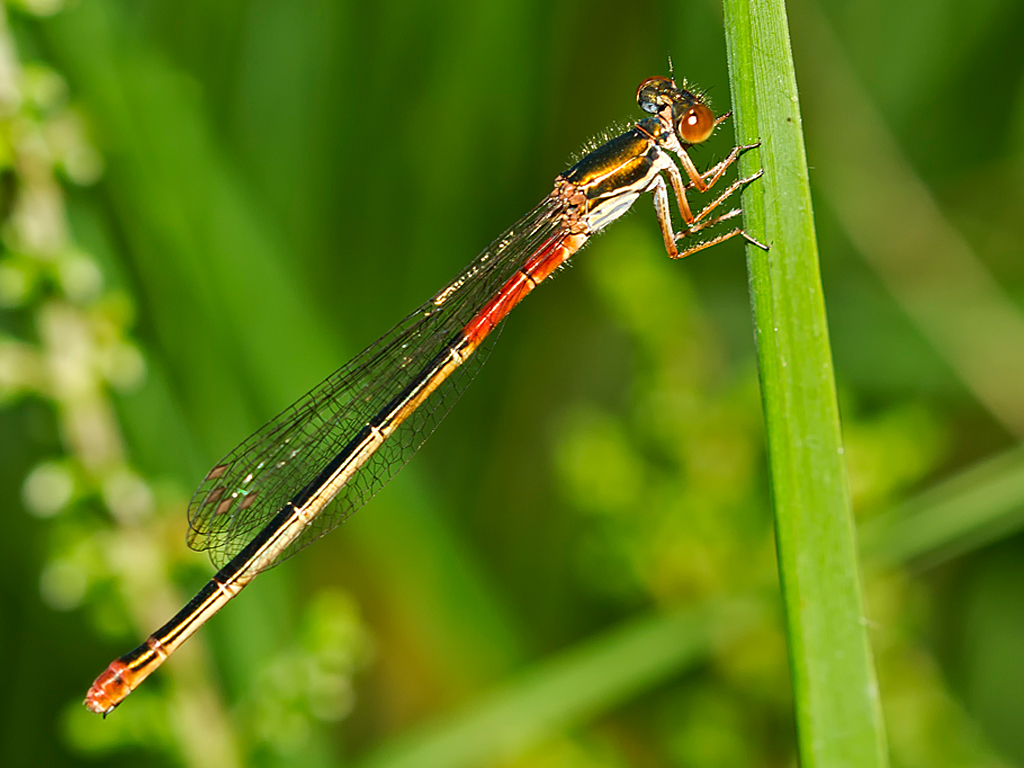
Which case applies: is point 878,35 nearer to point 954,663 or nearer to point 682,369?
point 682,369

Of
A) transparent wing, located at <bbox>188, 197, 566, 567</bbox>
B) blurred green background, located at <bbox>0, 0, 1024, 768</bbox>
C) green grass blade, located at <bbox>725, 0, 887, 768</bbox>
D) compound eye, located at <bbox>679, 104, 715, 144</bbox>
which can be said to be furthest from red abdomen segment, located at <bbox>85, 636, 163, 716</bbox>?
compound eye, located at <bbox>679, 104, 715, 144</bbox>

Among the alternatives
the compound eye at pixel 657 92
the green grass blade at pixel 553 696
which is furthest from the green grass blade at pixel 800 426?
the green grass blade at pixel 553 696

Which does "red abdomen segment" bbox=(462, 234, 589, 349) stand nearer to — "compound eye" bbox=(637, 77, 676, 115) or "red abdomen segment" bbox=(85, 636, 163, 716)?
"compound eye" bbox=(637, 77, 676, 115)

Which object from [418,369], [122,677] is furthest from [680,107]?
[122,677]

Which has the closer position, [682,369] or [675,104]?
[675,104]

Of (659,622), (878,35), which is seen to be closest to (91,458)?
(659,622)

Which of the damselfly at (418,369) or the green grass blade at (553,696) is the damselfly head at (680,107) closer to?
the damselfly at (418,369)
